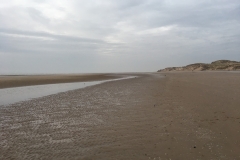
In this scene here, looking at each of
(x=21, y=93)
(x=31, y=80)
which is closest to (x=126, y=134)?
(x=21, y=93)

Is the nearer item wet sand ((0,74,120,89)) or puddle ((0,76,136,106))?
puddle ((0,76,136,106))

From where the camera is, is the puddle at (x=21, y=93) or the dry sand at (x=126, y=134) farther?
the puddle at (x=21, y=93)

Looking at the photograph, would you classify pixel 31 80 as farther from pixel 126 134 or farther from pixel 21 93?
pixel 126 134

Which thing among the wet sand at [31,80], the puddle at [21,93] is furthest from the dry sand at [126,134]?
the wet sand at [31,80]

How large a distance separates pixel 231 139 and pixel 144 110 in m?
4.47

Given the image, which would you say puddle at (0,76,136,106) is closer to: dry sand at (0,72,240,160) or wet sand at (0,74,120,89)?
dry sand at (0,72,240,160)

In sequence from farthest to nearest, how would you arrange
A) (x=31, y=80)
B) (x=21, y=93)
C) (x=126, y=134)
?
(x=31, y=80)
(x=21, y=93)
(x=126, y=134)

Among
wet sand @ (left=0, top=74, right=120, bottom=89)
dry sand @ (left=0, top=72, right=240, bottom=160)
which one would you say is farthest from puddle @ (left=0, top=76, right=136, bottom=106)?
wet sand @ (left=0, top=74, right=120, bottom=89)

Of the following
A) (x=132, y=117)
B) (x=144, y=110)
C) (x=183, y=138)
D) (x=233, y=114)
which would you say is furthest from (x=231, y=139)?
(x=144, y=110)

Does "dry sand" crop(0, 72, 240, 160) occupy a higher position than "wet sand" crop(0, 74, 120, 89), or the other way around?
"wet sand" crop(0, 74, 120, 89)

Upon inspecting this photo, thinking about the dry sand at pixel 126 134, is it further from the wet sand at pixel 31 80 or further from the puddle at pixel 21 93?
the wet sand at pixel 31 80

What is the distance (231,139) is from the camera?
17.4 feet

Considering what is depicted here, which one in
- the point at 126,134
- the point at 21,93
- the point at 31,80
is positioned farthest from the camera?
the point at 31,80

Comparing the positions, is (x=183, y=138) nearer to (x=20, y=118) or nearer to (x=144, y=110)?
(x=144, y=110)
